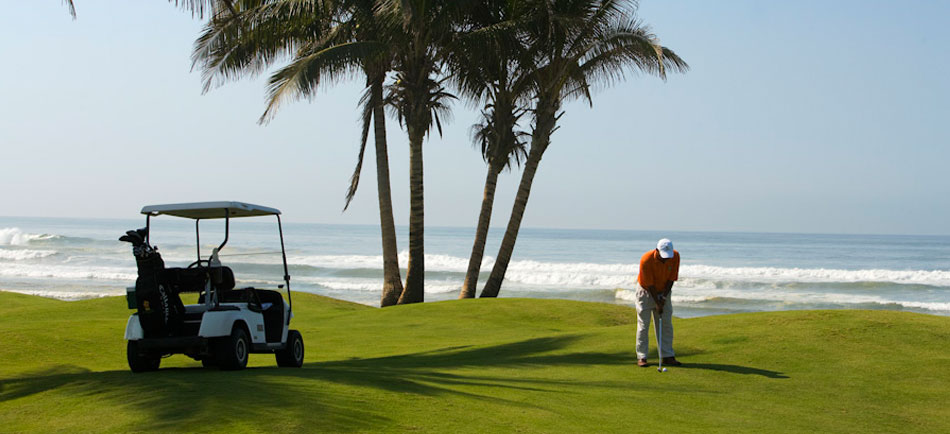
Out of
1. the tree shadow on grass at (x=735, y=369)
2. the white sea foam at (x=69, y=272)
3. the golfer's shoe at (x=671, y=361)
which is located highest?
the golfer's shoe at (x=671, y=361)

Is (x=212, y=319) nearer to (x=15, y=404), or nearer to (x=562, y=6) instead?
(x=15, y=404)

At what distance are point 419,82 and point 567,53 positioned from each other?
12.3ft

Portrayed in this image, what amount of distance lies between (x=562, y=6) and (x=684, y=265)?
44.3 meters

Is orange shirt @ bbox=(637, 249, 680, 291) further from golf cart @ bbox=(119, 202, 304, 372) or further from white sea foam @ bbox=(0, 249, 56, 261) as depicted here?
white sea foam @ bbox=(0, 249, 56, 261)

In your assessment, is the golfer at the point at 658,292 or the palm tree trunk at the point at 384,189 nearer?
the golfer at the point at 658,292

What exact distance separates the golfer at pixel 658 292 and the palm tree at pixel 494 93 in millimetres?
11225

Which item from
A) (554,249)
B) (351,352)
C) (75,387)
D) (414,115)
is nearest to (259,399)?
(75,387)

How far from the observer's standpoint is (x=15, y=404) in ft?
22.4

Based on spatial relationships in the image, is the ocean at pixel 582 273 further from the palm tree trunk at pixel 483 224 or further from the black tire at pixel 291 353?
the palm tree trunk at pixel 483 224

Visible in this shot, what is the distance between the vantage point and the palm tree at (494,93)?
808 inches

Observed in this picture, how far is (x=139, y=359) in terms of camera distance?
8953 millimetres

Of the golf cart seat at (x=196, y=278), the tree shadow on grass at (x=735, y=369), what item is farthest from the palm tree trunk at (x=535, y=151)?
the golf cart seat at (x=196, y=278)

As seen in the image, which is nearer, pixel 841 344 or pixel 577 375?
pixel 577 375

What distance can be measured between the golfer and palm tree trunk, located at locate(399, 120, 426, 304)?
11526 mm
